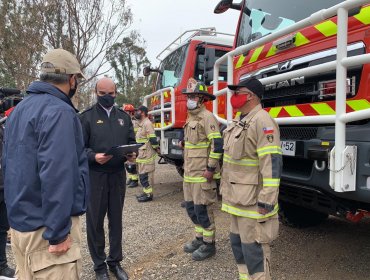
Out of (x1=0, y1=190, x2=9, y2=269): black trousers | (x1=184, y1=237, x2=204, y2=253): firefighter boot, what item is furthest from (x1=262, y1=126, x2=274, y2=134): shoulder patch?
(x1=0, y1=190, x2=9, y2=269): black trousers

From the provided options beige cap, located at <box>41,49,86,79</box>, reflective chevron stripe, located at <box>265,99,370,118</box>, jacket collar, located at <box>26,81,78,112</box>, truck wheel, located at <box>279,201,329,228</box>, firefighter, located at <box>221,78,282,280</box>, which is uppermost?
beige cap, located at <box>41,49,86,79</box>

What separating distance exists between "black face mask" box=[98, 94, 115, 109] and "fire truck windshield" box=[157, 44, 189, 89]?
2790 mm

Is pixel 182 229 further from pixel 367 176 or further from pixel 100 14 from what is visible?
pixel 100 14

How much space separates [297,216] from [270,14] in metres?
2.37

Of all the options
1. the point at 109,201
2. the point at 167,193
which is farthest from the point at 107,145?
the point at 167,193

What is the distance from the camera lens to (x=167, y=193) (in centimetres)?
728

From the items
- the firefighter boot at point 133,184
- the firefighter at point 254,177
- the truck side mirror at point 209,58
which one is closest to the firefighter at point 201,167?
the firefighter at point 254,177

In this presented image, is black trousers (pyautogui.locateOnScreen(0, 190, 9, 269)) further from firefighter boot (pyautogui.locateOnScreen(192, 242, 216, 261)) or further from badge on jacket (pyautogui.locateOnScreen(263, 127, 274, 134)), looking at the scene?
badge on jacket (pyautogui.locateOnScreen(263, 127, 274, 134))

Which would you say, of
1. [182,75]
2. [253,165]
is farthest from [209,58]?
[253,165]

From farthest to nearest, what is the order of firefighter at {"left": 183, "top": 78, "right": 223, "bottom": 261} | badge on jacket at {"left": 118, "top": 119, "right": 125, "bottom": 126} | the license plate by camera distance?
firefighter at {"left": 183, "top": 78, "right": 223, "bottom": 261} < badge on jacket at {"left": 118, "top": 119, "right": 125, "bottom": 126} < the license plate

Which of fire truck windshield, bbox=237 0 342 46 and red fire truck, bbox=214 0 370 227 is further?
fire truck windshield, bbox=237 0 342 46

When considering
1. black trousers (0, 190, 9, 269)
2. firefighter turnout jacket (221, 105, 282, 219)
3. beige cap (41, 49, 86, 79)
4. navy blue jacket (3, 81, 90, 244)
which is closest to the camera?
navy blue jacket (3, 81, 90, 244)

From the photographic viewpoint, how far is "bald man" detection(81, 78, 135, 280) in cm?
333

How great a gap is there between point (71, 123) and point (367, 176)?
173cm
